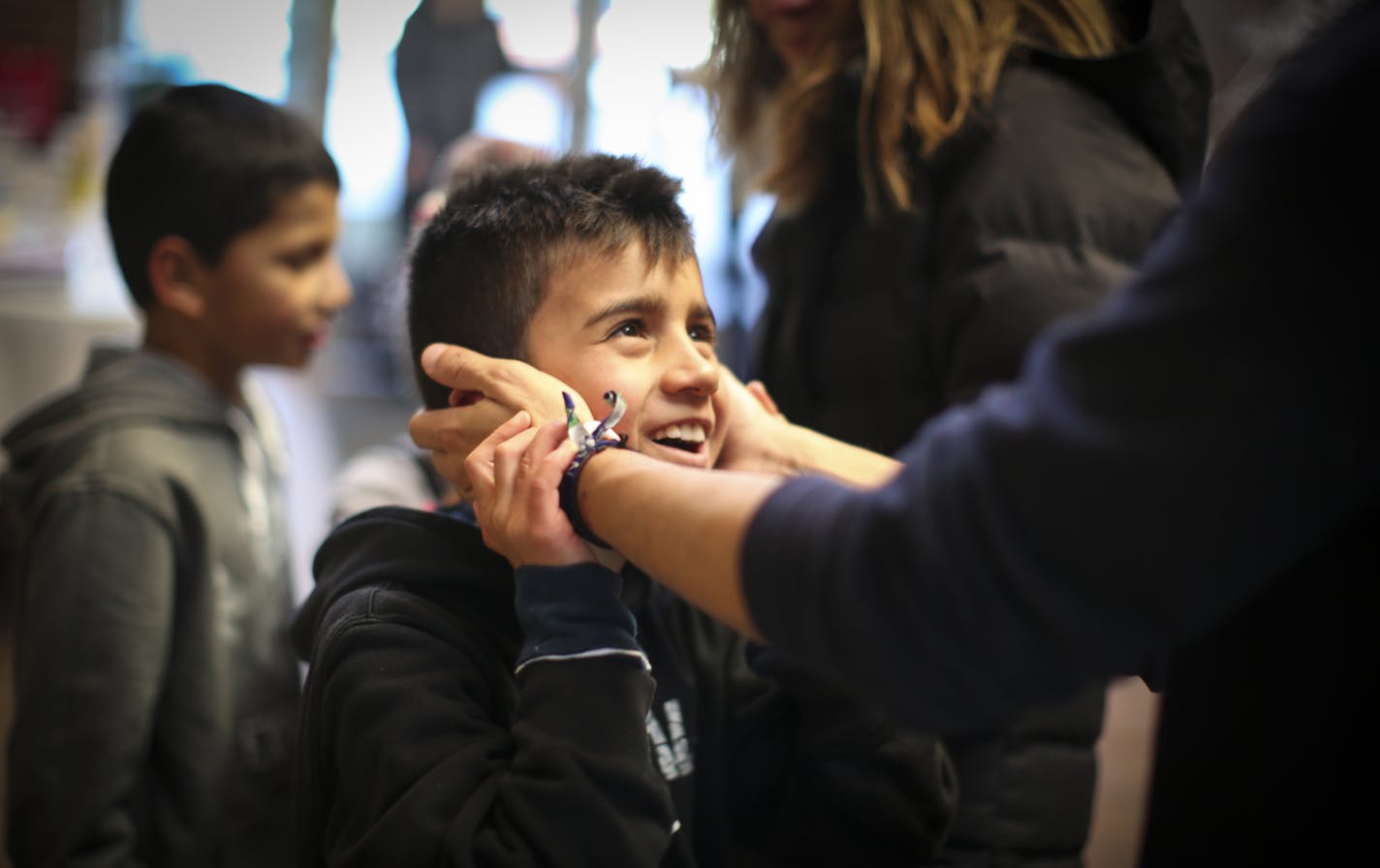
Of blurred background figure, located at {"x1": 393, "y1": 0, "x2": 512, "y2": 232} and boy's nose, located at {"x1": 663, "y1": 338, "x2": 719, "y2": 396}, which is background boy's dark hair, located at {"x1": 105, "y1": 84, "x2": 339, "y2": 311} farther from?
boy's nose, located at {"x1": 663, "y1": 338, "x2": 719, "y2": 396}

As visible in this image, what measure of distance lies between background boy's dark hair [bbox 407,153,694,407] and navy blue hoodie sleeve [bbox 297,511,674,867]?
6.3 inches

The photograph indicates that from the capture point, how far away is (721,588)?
462mm

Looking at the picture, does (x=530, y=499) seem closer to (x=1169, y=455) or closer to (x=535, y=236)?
(x=535, y=236)

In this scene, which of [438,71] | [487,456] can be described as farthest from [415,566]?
[438,71]

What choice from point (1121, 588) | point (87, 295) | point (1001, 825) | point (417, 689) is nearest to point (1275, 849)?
point (1121, 588)

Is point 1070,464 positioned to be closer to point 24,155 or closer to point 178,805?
point 178,805

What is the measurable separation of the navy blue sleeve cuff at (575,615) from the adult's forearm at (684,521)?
4 centimetres

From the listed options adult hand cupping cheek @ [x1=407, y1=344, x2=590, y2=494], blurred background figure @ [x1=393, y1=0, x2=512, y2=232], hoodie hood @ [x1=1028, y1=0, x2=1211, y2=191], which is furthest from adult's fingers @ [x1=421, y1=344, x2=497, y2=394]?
blurred background figure @ [x1=393, y1=0, x2=512, y2=232]

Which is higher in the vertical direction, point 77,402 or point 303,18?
point 303,18

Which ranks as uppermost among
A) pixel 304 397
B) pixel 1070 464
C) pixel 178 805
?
pixel 1070 464

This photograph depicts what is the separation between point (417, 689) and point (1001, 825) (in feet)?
1.44

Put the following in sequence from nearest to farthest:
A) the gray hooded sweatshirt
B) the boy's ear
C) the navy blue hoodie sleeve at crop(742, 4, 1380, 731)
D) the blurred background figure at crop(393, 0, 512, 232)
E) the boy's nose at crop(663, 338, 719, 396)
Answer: the navy blue hoodie sleeve at crop(742, 4, 1380, 731)
the boy's nose at crop(663, 338, 719, 396)
the gray hooded sweatshirt
the boy's ear
the blurred background figure at crop(393, 0, 512, 232)

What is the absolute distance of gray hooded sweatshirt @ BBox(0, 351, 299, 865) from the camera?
865mm

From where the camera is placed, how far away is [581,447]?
57 cm
